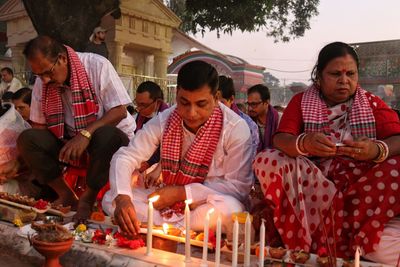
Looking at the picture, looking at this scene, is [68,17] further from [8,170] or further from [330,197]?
[330,197]

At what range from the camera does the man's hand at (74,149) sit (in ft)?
12.6

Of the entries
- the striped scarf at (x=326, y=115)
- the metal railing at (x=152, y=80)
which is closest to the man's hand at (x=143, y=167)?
the striped scarf at (x=326, y=115)

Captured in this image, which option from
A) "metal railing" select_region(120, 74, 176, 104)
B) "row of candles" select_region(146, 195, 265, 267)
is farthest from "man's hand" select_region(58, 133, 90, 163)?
"metal railing" select_region(120, 74, 176, 104)

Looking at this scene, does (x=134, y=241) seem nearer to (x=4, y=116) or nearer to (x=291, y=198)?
(x=291, y=198)

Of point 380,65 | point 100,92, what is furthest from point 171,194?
point 380,65

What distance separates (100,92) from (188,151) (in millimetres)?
1324

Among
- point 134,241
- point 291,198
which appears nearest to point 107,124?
point 134,241

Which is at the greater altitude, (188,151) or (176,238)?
(188,151)

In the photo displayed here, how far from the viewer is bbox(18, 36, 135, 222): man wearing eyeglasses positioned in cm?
395

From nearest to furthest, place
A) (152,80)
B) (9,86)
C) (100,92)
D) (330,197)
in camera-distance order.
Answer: (330,197)
(100,92)
(9,86)
(152,80)

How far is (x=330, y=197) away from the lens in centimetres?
301

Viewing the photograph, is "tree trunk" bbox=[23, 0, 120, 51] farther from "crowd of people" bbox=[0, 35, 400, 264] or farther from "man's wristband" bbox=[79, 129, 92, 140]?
"man's wristband" bbox=[79, 129, 92, 140]

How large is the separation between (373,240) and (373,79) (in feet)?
46.9

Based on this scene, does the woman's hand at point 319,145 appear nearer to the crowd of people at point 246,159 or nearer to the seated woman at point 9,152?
the crowd of people at point 246,159
